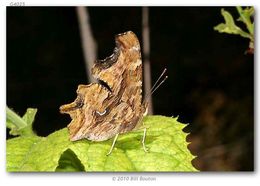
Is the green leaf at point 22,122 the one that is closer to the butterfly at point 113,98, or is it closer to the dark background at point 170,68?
the butterfly at point 113,98

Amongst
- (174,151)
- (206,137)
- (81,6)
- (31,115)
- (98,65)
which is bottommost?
(206,137)

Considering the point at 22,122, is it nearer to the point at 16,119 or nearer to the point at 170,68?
the point at 16,119

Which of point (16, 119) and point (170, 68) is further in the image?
point (170, 68)

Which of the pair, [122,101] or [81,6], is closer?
[122,101]

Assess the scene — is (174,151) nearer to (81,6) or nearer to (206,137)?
(81,6)

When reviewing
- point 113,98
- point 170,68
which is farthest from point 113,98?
point 170,68

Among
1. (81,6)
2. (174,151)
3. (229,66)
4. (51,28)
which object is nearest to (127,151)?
(174,151)
